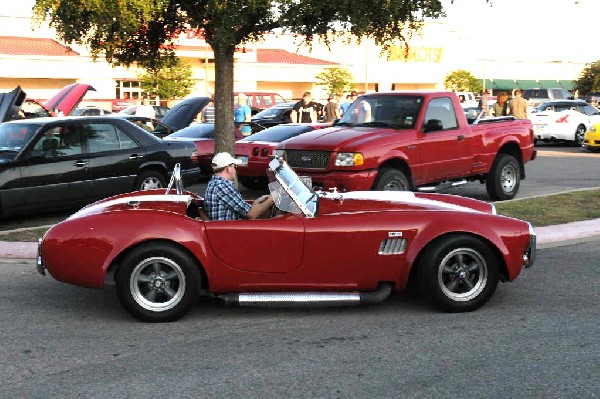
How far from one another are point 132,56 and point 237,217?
283 inches

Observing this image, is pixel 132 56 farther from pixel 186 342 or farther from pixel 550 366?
pixel 550 366

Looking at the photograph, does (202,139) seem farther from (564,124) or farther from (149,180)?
(564,124)

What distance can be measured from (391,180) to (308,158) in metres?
1.25

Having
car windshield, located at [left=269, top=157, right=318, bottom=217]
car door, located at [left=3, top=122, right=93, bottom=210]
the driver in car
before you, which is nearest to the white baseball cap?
the driver in car

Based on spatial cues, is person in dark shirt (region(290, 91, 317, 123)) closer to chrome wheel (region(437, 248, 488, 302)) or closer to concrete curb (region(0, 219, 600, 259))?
concrete curb (region(0, 219, 600, 259))

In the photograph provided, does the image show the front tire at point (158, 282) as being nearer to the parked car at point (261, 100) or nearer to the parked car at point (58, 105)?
the parked car at point (58, 105)

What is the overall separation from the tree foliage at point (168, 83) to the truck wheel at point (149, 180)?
38.8 meters

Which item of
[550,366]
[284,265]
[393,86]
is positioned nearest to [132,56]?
[284,265]

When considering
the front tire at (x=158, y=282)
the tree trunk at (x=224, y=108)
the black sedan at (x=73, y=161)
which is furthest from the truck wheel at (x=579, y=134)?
the front tire at (x=158, y=282)

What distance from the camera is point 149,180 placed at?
12.1 m

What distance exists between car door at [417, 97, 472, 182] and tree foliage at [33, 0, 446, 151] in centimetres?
135

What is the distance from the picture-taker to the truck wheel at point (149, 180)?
39.2ft

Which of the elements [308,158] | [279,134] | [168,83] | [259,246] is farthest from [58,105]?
[168,83]

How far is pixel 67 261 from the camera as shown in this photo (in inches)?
239
